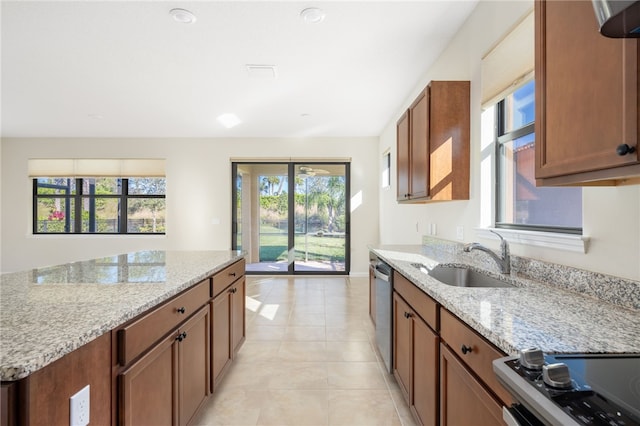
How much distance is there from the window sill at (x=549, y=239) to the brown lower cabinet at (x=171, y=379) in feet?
6.15

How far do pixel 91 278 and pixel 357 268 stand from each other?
193 inches

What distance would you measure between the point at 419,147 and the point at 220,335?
7.05 feet

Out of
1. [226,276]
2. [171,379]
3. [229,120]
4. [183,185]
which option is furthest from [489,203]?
[183,185]

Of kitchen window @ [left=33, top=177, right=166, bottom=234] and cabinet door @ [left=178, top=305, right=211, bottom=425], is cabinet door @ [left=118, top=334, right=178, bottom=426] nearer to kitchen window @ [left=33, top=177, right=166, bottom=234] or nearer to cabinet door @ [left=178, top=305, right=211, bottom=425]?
cabinet door @ [left=178, top=305, right=211, bottom=425]

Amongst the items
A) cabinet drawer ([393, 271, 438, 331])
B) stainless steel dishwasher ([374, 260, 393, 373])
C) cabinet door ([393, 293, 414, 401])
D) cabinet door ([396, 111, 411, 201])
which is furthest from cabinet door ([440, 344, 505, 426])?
cabinet door ([396, 111, 411, 201])

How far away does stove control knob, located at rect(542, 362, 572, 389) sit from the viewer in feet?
2.02

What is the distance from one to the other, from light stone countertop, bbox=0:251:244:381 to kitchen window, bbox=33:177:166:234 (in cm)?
437

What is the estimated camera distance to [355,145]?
5930 mm

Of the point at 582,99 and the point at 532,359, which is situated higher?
the point at 582,99

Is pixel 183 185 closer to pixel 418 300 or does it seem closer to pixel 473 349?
pixel 418 300

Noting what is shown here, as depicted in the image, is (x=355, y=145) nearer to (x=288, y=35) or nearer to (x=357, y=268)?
(x=357, y=268)

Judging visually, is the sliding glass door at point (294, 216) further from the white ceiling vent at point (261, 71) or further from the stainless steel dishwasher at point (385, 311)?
the stainless steel dishwasher at point (385, 311)

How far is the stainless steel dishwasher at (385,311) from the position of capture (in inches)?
86.4

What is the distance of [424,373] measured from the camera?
1.52m
